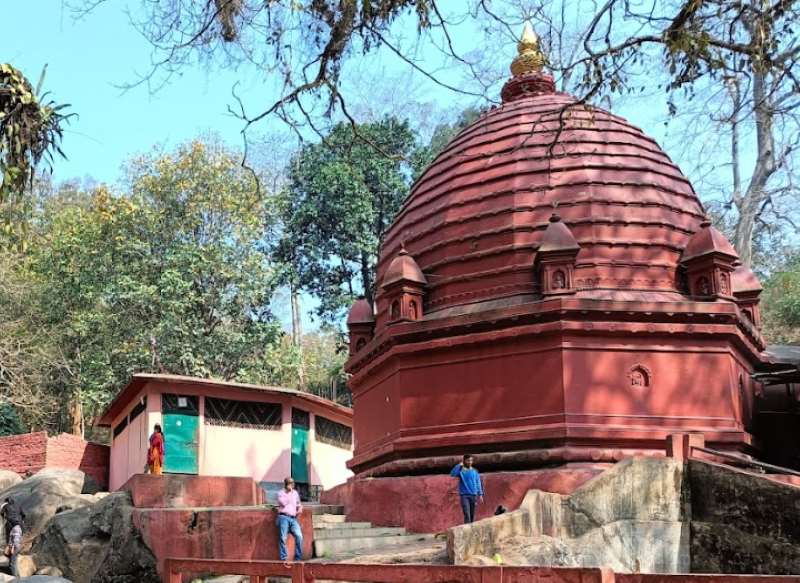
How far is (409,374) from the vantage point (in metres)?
11.8

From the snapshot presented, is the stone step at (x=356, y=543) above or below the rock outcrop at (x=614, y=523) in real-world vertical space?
below

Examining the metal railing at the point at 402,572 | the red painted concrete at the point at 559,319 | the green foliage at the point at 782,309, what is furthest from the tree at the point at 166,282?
the metal railing at the point at 402,572

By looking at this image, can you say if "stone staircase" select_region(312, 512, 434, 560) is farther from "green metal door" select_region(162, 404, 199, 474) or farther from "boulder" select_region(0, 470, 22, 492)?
"boulder" select_region(0, 470, 22, 492)

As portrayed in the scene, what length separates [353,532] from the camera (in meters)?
10.6

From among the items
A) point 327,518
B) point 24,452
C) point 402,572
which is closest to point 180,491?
point 327,518

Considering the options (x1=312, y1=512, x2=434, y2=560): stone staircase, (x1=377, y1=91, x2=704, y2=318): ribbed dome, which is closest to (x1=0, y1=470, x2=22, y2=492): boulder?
(x1=312, y1=512, x2=434, y2=560): stone staircase

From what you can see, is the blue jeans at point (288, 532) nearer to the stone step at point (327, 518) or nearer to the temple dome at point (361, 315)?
the stone step at point (327, 518)

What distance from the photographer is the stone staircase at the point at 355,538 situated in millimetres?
9719

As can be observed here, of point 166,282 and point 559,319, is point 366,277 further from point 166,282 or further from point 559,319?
point 559,319

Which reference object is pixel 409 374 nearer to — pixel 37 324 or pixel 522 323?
pixel 522 323

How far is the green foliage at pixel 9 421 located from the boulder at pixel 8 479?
19.8 ft

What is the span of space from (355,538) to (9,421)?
2057 cm

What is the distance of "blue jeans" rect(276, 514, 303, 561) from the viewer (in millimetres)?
9414

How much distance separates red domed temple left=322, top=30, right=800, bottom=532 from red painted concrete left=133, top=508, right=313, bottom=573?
1.95 metres
